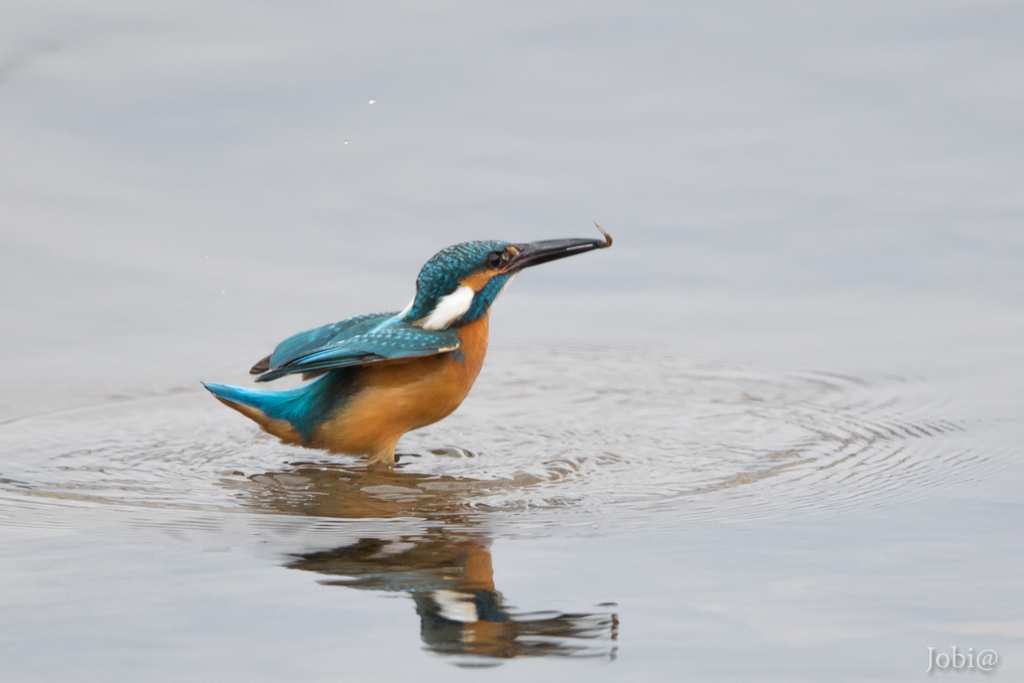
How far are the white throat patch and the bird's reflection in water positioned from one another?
600 millimetres

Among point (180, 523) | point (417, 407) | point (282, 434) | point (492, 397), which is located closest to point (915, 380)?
point (492, 397)

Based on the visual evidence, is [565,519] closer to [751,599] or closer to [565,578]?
[565,578]

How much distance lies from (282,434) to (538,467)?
1056 mm

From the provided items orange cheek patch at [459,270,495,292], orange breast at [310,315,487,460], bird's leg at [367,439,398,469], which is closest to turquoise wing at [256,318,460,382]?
orange breast at [310,315,487,460]

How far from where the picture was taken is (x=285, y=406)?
16.6ft

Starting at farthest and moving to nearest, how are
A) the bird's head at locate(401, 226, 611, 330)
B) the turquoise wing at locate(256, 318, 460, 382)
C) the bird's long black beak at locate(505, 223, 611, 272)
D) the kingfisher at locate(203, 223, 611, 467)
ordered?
the bird's long black beak at locate(505, 223, 611, 272)
the bird's head at locate(401, 226, 611, 330)
the kingfisher at locate(203, 223, 611, 467)
the turquoise wing at locate(256, 318, 460, 382)

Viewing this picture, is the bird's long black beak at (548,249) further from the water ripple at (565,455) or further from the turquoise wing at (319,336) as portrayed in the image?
the water ripple at (565,455)

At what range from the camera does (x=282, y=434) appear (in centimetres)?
512

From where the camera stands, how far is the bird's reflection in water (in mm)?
3035

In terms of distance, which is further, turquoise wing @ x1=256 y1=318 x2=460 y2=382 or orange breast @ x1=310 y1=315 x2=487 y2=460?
orange breast @ x1=310 y1=315 x2=487 y2=460

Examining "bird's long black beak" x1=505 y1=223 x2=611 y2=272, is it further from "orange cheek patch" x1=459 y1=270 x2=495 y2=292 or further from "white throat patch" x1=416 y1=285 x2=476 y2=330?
"white throat patch" x1=416 y1=285 x2=476 y2=330

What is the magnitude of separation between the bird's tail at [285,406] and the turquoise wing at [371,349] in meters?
0.15

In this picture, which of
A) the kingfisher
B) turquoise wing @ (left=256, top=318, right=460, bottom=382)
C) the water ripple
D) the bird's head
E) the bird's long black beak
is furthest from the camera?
the bird's long black beak

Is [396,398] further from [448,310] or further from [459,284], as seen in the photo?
[459,284]
